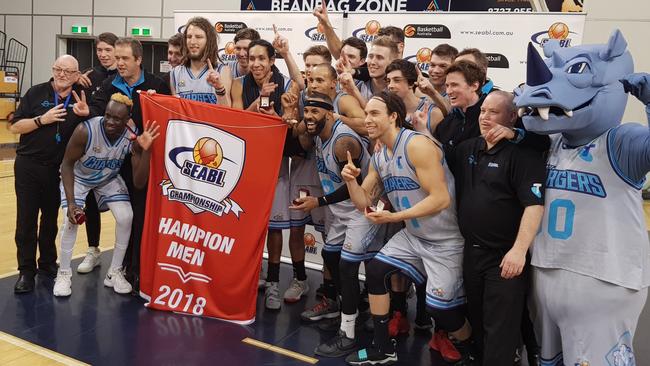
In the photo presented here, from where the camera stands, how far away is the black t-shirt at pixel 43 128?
14.1 feet

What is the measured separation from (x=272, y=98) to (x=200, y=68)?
690 millimetres

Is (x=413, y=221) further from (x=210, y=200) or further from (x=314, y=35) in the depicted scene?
(x=314, y=35)

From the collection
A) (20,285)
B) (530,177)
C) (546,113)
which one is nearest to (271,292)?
(20,285)

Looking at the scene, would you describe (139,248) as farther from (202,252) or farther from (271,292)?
(271,292)

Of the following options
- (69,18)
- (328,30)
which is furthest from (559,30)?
(69,18)

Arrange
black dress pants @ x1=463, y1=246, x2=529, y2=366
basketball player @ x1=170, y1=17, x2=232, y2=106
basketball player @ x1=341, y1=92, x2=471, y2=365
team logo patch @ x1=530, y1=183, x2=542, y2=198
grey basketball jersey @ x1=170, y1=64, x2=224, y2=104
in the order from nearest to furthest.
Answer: team logo patch @ x1=530, y1=183, x2=542, y2=198 < black dress pants @ x1=463, y1=246, x2=529, y2=366 < basketball player @ x1=341, y1=92, x2=471, y2=365 < basketball player @ x1=170, y1=17, x2=232, y2=106 < grey basketball jersey @ x1=170, y1=64, x2=224, y2=104

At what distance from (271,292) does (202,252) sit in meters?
0.68

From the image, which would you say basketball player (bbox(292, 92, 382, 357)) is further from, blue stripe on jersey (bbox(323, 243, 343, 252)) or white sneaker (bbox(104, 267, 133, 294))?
white sneaker (bbox(104, 267, 133, 294))

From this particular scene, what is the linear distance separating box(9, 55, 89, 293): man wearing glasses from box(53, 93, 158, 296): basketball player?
0.20m

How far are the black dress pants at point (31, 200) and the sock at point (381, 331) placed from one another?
9.15ft

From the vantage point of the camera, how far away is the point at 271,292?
14.4 feet

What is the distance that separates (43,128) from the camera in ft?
14.1

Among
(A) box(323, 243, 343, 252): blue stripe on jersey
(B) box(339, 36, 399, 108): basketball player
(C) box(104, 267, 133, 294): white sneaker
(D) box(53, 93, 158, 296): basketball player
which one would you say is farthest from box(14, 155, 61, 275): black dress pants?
(B) box(339, 36, 399, 108): basketball player

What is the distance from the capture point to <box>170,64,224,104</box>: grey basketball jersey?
14.8 ft
